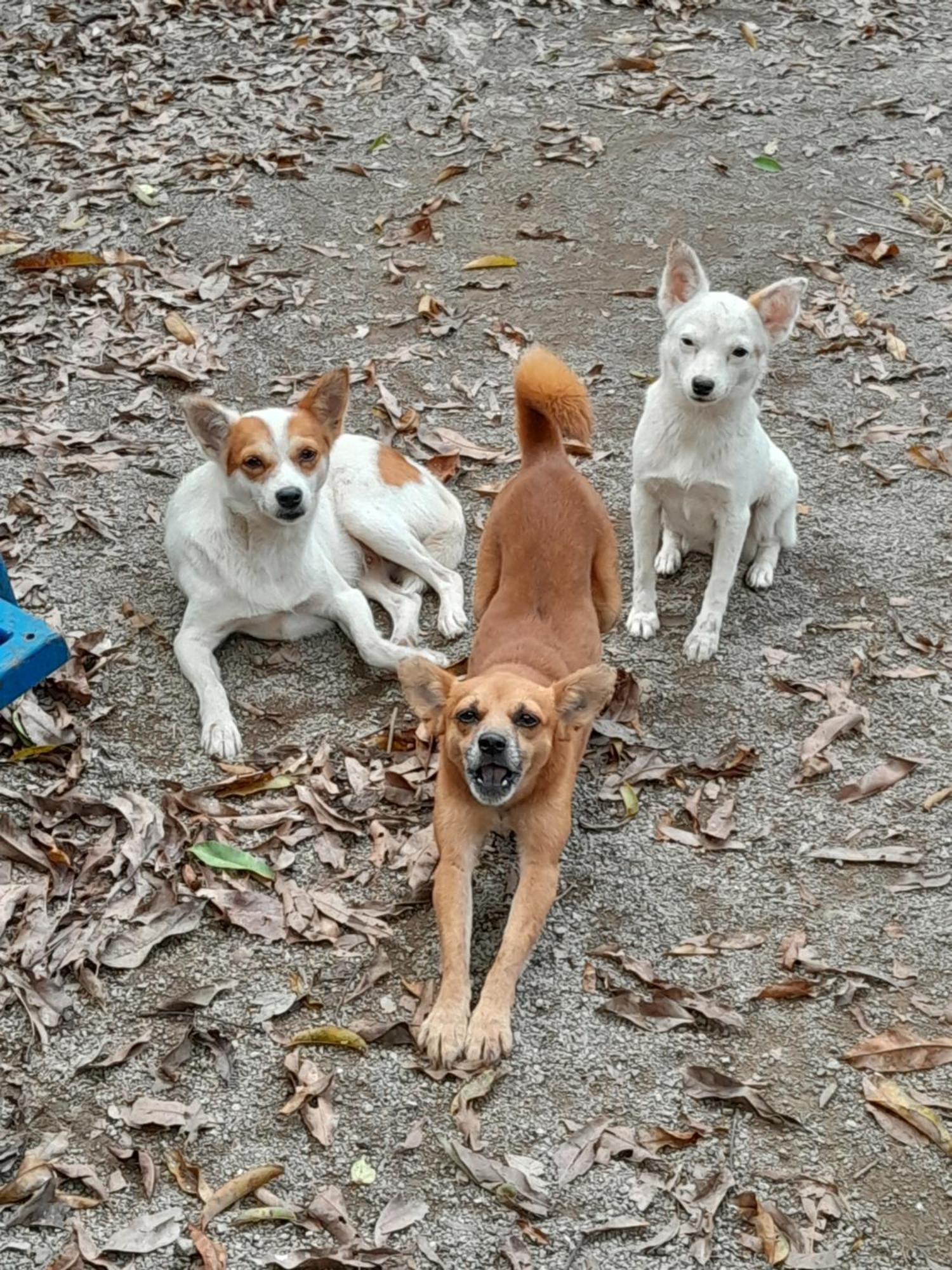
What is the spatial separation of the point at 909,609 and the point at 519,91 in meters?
5.80

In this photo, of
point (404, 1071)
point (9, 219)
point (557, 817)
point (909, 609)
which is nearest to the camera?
point (404, 1071)

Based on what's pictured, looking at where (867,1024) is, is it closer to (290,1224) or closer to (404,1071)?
(404,1071)

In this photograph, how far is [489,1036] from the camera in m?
3.80

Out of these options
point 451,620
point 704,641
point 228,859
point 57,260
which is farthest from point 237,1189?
point 57,260

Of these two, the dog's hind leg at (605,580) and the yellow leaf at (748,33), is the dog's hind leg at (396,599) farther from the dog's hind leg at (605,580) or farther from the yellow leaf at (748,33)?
the yellow leaf at (748,33)

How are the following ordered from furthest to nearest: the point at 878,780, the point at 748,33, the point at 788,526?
1. the point at 748,33
2. the point at 788,526
3. the point at 878,780

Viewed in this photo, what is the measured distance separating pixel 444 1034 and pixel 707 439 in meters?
2.50

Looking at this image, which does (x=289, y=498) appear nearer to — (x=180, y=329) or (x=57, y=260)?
(x=180, y=329)

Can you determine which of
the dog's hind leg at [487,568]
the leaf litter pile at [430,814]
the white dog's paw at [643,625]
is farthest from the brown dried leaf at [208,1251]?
the white dog's paw at [643,625]

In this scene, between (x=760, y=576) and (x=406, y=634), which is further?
(x=760, y=576)

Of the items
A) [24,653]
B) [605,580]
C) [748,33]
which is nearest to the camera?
[24,653]

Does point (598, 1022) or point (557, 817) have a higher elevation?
point (557, 817)

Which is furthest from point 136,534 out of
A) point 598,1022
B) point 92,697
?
point 598,1022

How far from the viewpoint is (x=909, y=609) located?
559 centimetres
